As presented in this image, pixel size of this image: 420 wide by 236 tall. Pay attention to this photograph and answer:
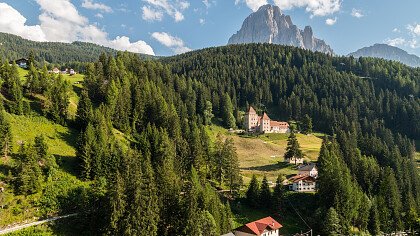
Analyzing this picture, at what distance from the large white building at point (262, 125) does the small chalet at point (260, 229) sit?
3654 inches

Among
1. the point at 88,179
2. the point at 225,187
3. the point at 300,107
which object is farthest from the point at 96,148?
the point at 300,107

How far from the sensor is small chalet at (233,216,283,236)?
224ft

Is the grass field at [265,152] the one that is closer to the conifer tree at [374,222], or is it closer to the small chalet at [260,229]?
the small chalet at [260,229]

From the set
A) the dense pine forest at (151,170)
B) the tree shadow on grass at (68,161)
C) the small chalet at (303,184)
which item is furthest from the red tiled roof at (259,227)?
the tree shadow on grass at (68,161)

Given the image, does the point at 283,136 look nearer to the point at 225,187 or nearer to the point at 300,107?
the point at 300,107

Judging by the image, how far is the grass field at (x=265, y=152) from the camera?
109 meters

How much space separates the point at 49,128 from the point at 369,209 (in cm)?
7519

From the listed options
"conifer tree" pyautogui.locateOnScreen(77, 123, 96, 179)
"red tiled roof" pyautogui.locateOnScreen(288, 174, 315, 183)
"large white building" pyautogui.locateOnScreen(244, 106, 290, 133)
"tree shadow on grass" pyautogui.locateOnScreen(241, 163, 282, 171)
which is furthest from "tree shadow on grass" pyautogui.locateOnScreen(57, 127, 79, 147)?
"large white building" pyautogui.locateOnScreen(244, 106, 290, 133)

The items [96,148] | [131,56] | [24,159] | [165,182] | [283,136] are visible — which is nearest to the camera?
[24,159]

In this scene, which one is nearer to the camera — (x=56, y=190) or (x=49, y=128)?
(x=56, y=190)

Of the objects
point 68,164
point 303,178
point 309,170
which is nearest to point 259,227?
point 303,178

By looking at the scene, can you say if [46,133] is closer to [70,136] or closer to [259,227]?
[70,136]

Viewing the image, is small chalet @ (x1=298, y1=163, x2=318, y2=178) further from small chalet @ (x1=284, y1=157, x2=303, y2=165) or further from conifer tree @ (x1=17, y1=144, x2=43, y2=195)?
conifer tree @ (x1=17, y1=144, x2=43, y2=195)

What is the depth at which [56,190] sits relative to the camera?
63.4 meters
